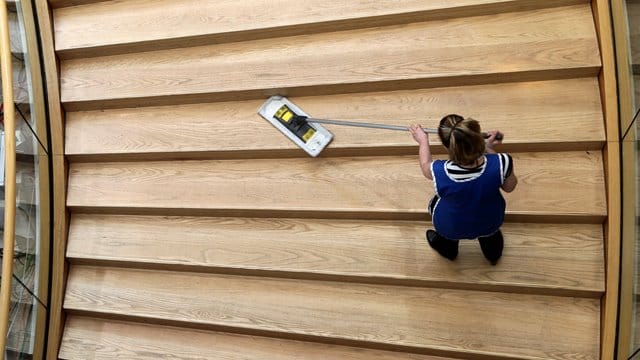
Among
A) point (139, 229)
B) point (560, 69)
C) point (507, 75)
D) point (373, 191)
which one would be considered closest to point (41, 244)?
point (139, 229)

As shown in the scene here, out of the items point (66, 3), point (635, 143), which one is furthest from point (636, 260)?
point (66, 3)

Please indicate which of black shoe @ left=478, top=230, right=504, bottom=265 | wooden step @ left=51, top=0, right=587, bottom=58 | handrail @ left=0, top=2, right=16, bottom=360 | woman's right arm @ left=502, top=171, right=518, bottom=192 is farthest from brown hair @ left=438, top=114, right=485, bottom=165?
handrail @ left=0, top=2, right=16, bottom=360

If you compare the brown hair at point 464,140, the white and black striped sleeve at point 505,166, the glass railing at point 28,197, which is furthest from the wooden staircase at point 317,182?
the brown hair at point 464,140

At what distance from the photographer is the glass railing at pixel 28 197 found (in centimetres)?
257

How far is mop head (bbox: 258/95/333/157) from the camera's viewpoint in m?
2.52

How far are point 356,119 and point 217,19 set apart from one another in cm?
90

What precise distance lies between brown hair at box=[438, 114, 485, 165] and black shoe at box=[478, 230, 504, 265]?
0.57 m

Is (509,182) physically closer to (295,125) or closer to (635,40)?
(635,40)

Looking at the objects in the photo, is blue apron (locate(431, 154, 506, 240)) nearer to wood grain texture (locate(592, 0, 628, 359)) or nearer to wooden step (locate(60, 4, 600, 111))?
wood grain texture (locate(592, 0, 628, 359))

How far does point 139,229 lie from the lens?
2.79 meters

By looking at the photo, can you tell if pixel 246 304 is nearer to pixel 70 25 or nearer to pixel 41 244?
pixel 41 244

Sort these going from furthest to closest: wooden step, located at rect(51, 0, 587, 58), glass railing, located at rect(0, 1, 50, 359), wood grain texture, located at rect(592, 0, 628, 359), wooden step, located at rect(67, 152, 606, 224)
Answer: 1. glass railing, located at rect(0, 1, 50, 359)
2. wooden step, located at rect(51, 0, 587, 58)
3. wooden step, located at rect(67, 152, 606, 224)
4. wood grain texture, located at rect(592, 0, 628, 359)

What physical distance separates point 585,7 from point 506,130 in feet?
2.16

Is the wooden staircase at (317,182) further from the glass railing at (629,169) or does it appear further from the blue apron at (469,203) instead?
the blue apron at (469,203)
